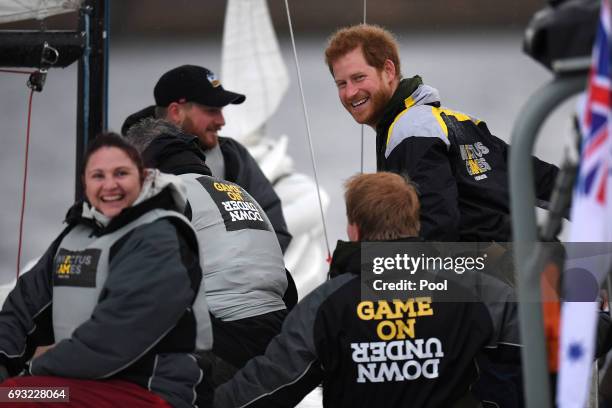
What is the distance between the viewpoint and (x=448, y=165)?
2547 mm

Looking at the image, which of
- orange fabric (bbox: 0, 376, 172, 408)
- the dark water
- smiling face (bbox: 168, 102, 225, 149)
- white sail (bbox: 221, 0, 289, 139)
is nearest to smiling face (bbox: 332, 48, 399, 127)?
smiling face (bbox: 168, 102, 225, 149)

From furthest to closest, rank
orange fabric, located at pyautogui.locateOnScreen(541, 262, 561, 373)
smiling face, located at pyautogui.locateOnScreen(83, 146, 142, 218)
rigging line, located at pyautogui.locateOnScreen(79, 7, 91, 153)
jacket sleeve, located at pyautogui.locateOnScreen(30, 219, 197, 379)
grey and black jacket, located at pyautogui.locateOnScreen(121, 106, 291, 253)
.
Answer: grey and black jacket, located at pyautogui.locateOnScreen(121, 106, 291, 253)
rigging line, located at pyautogui.locateOnScreen(79, 7, 91, 153)
smiling face, located at pyautogui.locateOnScreen(83, 146, 142, 218)
jacket sleeve, located at pyautogui.locateOnScreen(30, 219, 197, 379)
orange fabric, located at pyautogui.locateOnScreen(541, 262, 561, 373)

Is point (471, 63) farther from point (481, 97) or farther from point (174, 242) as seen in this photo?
point (174, 242)

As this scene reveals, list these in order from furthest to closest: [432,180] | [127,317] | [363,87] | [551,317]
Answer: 1. [363,87]
2. [432,180]
3. [127,317]
4. [551,317]

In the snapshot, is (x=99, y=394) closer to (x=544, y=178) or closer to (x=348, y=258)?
(x=348, y=258)

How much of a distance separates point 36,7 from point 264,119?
3.08 metres

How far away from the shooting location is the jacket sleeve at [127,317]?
209cm

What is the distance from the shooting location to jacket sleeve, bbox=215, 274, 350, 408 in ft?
A: 7.30

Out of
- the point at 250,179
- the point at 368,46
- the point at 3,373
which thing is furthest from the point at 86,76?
the point at 3,373

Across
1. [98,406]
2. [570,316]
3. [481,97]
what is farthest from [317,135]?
[570,316]

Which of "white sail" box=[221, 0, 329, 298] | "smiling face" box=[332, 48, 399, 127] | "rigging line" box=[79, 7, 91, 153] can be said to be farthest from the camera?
Result: "white sail" box=[221, 0, 329, 298]

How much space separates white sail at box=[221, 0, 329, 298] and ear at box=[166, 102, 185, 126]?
3015 millimetres

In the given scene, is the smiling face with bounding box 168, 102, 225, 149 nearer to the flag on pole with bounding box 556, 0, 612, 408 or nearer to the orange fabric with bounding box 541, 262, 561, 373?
the orange fabric with bounding box 541, 262, 561, 373

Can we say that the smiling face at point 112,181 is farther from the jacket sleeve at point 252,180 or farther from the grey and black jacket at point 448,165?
the jacket sleeve at point 252,180
